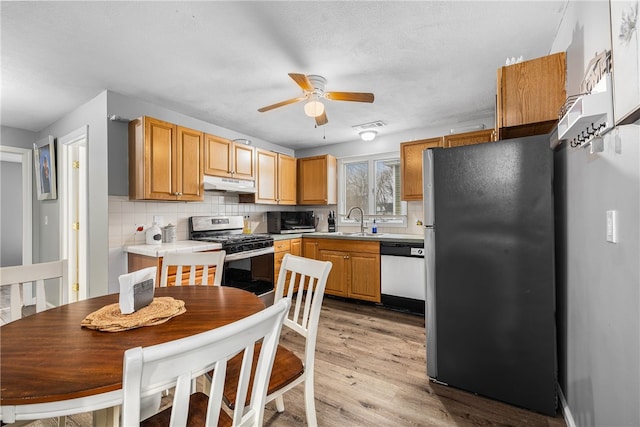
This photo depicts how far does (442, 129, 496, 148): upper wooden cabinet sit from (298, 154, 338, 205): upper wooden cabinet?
178 cm

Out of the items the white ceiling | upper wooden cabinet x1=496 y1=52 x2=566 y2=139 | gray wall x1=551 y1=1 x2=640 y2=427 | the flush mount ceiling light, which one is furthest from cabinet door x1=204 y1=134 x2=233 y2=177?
gray wall x1=551 y1=1 x2=640 y2=427

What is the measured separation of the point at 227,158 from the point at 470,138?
9.50 ft

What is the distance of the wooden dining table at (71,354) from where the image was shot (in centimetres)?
70

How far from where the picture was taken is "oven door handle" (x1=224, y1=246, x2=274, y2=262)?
9.86ft

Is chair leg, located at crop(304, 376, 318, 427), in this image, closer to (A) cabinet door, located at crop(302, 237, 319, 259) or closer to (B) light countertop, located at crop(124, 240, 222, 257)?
(B) light countertop, located at crop(124, 240, 222, 257)

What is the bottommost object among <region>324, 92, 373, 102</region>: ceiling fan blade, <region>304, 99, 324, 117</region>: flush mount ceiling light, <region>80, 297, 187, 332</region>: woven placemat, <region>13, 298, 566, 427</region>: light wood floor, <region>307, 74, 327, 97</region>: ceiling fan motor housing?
<region>13, 298, 566, 427</region>: light wood floor

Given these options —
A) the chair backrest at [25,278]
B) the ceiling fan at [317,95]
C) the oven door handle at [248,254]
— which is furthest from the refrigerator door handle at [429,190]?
the chair backrest at [25,278]

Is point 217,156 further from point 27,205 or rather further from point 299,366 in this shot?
point 27,205

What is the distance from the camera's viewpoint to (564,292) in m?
1.73

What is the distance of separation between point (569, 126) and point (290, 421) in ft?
6.54

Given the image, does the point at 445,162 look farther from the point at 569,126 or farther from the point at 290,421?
the point at 290,421

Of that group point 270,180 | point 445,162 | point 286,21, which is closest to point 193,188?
point 270,180

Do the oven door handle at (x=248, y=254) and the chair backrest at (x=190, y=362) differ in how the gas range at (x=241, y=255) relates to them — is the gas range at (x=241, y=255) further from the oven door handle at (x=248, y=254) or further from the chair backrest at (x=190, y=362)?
the chair backrest at (x=190, y=362)

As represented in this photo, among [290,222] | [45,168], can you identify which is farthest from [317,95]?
[45,168]
